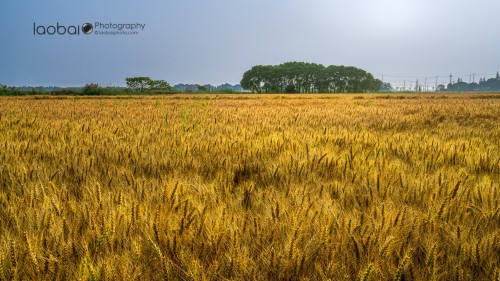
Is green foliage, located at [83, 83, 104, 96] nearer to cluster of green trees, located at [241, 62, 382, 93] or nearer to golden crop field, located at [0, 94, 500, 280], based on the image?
golden crop field, located at [0, 94, 500, 280]

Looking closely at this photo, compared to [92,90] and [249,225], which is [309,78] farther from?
[249,225]

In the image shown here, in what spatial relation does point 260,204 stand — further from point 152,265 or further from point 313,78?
point 313,78

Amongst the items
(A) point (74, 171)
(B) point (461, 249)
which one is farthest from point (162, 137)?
(B) point (461, 249)

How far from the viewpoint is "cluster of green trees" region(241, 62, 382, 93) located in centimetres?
12125

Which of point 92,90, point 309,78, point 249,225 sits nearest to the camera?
point 249,225

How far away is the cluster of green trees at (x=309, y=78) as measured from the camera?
121250 millimetres

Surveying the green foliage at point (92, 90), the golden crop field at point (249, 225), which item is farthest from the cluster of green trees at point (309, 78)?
the golden crop field at point (249, 225)

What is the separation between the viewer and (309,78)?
127 metres

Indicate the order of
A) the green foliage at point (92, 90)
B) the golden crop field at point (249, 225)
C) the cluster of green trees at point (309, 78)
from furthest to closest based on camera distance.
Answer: the cluster of green trees at point (309, 78) → the green foliage at point (92, 90) → the golden crop field at point (249, 225)

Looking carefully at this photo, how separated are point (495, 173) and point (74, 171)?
2790 millimetres

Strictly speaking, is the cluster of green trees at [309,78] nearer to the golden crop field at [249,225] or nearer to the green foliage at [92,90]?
the green foliage at [92,90]

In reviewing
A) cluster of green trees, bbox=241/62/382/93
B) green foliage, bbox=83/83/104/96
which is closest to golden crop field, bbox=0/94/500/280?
green foliage, bbox=83/83/104/96

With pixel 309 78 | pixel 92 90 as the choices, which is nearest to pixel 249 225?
pixel 92 90

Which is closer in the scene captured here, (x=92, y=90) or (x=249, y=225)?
(x=249, y=225)
